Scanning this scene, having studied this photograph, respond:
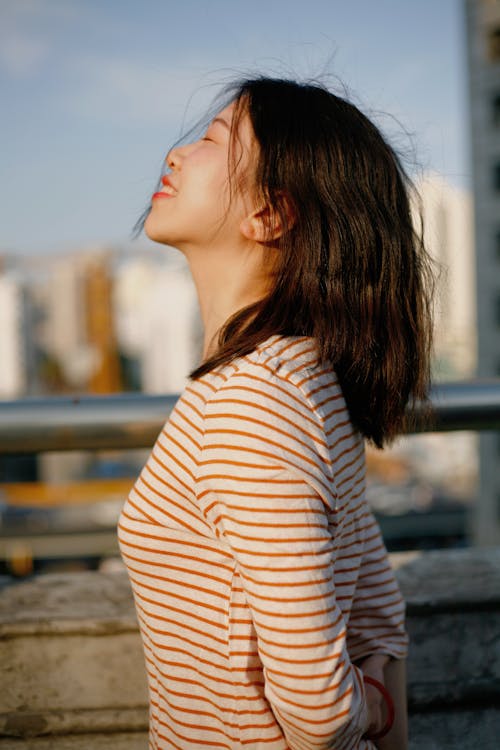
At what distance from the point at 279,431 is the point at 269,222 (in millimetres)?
381

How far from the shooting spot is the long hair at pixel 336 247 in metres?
1.18

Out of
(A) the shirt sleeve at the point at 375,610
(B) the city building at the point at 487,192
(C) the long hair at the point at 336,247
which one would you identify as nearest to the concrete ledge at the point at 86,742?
(A) the shirt sleeve at the point at 375,610

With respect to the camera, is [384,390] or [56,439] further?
[56,439]

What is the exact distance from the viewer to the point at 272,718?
3.54 ft

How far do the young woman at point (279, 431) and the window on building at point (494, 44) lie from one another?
162 feet

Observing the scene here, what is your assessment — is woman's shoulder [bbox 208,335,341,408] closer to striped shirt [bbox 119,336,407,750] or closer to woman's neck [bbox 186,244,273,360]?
striped shirt [bbox 119,336,407,750]

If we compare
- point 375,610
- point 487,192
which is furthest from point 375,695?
point 487,192

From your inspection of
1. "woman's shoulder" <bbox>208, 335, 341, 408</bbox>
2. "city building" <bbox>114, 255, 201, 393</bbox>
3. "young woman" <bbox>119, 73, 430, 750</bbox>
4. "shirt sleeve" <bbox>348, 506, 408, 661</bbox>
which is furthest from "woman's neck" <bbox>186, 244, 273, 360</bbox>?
"city building" <bbox>114, 255, 201, 393</bbox>

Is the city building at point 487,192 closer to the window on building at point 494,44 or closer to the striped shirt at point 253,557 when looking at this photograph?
the window on building at point 494,44

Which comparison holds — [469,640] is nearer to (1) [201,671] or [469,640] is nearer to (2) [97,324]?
(1) [201,671]

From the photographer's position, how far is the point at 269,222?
1205 mm

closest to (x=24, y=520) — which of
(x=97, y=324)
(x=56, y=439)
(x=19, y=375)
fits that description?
(x=56, y=439)

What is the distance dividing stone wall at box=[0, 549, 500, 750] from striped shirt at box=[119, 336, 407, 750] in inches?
17.8

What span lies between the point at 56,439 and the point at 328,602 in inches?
37.7
